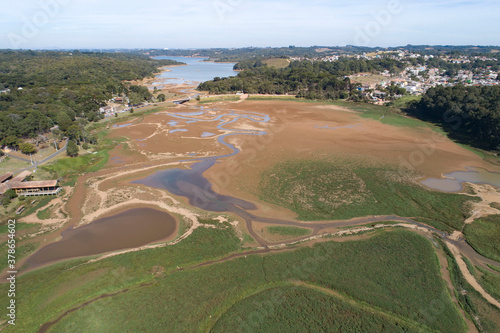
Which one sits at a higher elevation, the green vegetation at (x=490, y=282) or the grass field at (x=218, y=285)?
the grass field at (x=218, y=285)

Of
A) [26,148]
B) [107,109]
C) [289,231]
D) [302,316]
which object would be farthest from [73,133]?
[302,316]

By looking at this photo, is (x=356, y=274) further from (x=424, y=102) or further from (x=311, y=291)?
(x=424, y=102)

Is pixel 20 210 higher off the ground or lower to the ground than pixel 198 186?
higher

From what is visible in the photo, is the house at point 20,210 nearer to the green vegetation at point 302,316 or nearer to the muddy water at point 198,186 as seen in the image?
the muddy water at point 198,186

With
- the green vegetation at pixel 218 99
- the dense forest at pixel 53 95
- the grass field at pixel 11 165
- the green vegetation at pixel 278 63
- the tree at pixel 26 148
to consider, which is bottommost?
the green vegetation at pixel 218 99

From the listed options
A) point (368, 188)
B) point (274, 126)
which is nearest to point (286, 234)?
point (368, 188)

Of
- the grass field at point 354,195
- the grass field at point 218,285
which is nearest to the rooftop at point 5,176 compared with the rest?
the grass field at point 218,285

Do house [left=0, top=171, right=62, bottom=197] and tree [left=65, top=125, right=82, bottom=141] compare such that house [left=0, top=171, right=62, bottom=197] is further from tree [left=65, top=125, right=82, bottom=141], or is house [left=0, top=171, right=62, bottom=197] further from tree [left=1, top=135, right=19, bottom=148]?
tree [left=65, top=125, right=82, bottom=141]

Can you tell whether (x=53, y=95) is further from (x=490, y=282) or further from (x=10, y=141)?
(x=490, y=282)
